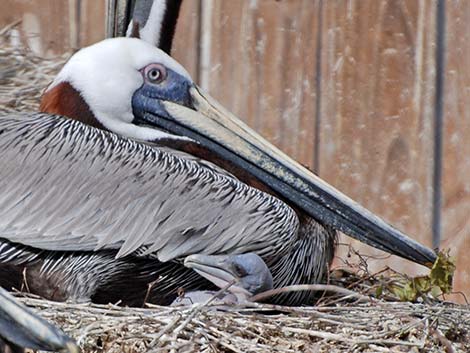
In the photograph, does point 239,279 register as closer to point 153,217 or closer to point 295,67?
point 153,217

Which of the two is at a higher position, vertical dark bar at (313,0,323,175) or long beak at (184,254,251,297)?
vertical dark bar at (313,0,323,175)

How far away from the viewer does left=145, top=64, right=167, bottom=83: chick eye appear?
4.61m

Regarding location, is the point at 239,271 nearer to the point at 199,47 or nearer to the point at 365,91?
the point at 365,91

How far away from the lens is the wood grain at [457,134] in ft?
16.0

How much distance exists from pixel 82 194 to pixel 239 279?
0.50m

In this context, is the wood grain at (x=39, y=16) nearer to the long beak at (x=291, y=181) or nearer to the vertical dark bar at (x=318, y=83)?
the long beak at (x=291, y=181)

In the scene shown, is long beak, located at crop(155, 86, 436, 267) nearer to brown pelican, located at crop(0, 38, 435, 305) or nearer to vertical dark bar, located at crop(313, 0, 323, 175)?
brown pelican, located at crop(0, 38, 435, 305)

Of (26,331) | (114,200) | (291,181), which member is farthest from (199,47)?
(26,331)

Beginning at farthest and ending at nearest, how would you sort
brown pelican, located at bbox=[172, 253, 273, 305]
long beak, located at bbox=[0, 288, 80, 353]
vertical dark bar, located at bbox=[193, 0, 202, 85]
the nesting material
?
vertical dark bar, located at bbox=[193, 0, 202, 85] → brown pelican, located at bbox=[172, 253, 273, 305] → the nesting material → long beak, located at bbox=[0, 288, 80, 353]

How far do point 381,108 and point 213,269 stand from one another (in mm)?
1140

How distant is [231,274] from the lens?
4.06 meters

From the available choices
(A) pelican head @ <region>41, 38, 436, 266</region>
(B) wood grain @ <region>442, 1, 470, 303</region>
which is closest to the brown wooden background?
(B) wood grain @ <region>442, 1, 470, 303</region>

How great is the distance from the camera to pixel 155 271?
4152 mm

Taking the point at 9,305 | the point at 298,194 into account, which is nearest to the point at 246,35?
the point at 298,194
